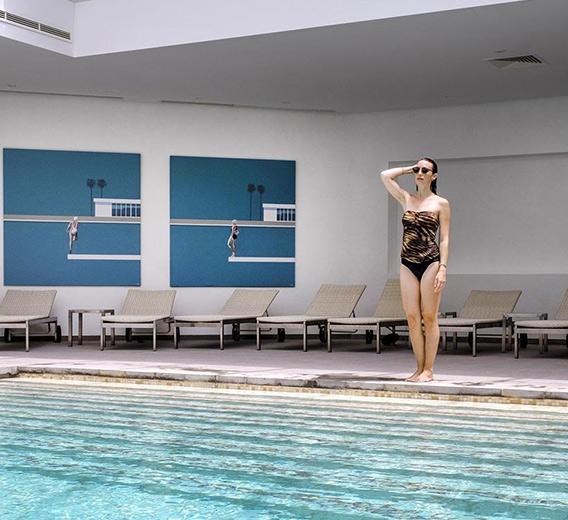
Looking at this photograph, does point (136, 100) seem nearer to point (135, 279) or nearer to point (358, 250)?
point (135, 279)

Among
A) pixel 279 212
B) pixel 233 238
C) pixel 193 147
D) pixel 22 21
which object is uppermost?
pixel 22 21

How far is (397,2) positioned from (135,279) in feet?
21.3

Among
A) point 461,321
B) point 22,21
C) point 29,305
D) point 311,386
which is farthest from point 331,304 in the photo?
point 22,21

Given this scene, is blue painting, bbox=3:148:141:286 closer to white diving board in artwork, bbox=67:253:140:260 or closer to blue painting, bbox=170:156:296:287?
white diving board in artwork, bbox=67:253:140:260

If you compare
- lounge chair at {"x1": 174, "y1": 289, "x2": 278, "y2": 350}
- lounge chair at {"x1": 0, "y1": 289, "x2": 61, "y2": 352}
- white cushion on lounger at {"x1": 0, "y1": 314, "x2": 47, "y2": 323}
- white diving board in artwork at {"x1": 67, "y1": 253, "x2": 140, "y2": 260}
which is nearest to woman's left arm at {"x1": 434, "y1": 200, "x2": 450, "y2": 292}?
lounge chair at {"x1": 174, "y1": 289, "x2": 278, "y2": 350}

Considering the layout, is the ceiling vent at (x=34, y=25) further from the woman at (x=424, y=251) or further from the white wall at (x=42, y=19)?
the woman at (x=424, y=251)

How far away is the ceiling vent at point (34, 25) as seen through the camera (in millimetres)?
10062

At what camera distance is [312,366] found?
947cm

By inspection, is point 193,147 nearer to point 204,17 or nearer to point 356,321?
point 204,17

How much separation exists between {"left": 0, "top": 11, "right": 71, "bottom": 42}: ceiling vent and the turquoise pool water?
15.5ft

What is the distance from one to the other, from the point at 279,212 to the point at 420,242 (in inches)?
271

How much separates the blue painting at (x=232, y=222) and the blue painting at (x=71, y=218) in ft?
2.26

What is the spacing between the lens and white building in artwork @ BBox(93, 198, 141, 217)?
45.0ft

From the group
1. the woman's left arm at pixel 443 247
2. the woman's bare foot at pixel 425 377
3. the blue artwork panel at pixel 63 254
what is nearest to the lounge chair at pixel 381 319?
the woman's bare foot at pixel 425 377
